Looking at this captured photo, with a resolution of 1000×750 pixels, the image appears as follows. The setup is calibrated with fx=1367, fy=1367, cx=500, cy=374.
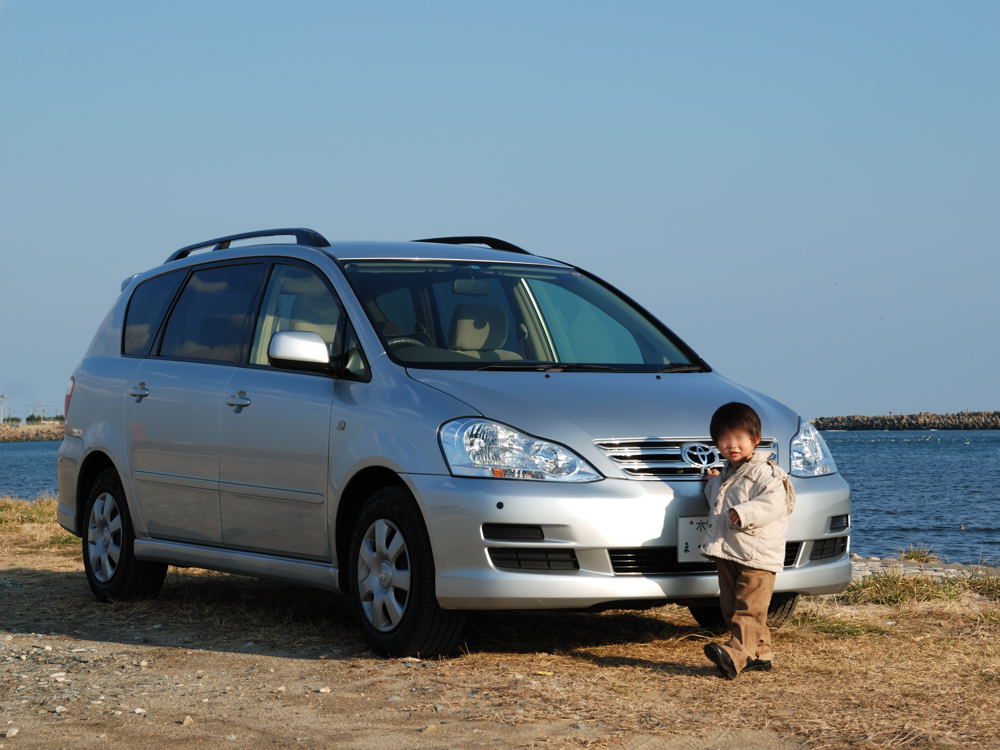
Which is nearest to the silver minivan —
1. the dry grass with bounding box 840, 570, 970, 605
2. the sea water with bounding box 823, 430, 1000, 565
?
the dry grass with bounding box 840, 570, 970, 605

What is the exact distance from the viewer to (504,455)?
5516 millimetres

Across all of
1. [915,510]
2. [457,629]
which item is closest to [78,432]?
[457,629]

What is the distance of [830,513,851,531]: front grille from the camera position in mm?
5997

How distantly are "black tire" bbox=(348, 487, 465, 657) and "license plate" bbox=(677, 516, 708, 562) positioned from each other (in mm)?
968

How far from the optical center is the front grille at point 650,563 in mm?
5480

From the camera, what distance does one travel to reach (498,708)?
483cm

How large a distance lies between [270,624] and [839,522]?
115 inches

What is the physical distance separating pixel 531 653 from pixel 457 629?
431mm

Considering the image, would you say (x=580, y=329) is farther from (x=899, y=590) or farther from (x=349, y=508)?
(x=899, y=590)

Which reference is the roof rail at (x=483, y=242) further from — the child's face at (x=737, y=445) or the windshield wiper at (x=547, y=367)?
the child's face at (x=737, y=445)

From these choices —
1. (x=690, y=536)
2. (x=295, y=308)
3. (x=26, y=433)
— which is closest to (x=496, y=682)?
(x=690, y=536)

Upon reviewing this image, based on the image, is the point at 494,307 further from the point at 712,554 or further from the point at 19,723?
the point at 19,723

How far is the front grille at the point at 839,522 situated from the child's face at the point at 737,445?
2.26 ft

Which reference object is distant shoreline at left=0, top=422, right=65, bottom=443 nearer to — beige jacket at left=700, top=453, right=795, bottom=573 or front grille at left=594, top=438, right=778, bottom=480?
front grille at left=594, top=438, right=778, bottom=480
